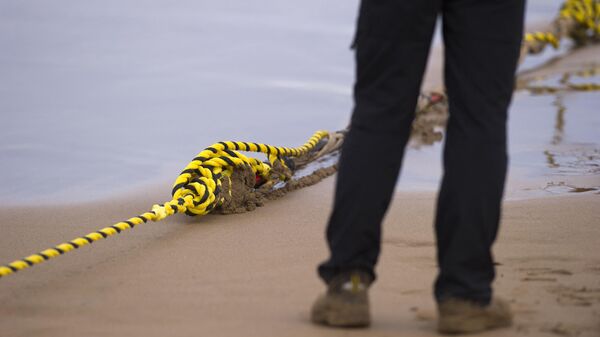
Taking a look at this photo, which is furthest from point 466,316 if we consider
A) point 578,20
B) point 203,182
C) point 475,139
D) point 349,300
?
point 578,20

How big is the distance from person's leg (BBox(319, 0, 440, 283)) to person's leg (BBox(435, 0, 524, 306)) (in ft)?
0.27

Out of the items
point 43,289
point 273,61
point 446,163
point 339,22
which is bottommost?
point 43,289

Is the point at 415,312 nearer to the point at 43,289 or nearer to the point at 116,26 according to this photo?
the point at 43,289

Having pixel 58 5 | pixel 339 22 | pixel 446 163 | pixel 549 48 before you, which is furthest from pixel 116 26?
pixel 446 163

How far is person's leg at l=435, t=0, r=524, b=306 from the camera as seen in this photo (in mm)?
2125

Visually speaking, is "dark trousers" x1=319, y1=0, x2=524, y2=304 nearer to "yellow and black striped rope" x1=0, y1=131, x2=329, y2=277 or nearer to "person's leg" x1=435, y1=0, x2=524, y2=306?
"person's leg" x1=435, y1=0, x2=524, y2=306

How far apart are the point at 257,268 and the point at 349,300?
58 cm

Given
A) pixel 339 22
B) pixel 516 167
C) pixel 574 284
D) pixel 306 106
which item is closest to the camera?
pixel 574 284

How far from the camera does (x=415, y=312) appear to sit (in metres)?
2.34

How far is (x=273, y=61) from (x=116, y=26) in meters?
1.74

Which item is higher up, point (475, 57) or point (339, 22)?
point (339, 22)

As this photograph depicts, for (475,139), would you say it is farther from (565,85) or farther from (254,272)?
(565,85)

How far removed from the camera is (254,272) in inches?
106

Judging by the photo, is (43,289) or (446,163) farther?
(43,289)
